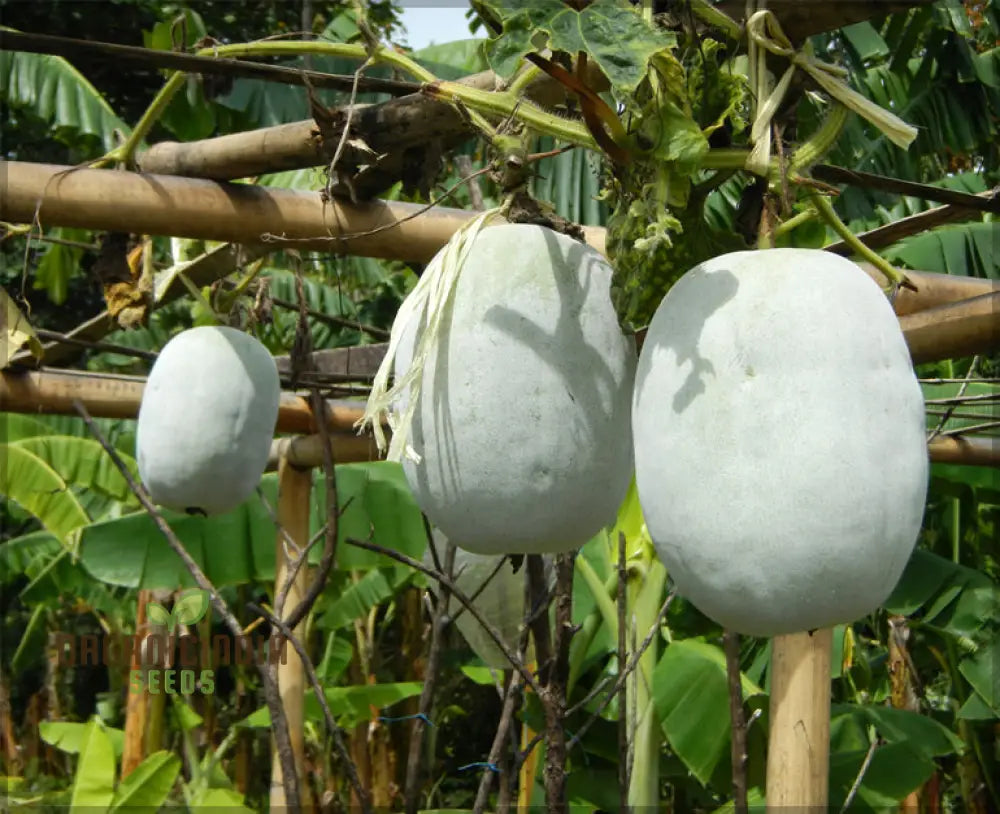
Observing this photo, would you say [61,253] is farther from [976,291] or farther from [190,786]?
[976,291]

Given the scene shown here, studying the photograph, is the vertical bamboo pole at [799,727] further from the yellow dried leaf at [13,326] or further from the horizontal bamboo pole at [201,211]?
the yellow dried leaf at [13,326]

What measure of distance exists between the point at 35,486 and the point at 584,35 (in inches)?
182

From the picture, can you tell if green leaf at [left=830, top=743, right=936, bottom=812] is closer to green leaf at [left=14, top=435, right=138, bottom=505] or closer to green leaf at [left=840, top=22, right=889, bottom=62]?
green leaf at [left=840, top=22, right=889, bottom=62]

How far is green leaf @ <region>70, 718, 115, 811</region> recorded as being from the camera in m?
4.17

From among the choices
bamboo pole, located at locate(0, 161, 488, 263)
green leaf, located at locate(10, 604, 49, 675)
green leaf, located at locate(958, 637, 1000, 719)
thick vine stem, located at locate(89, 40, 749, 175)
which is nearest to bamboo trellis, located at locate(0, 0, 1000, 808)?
bamboo pole, located at locate(0, 161, 488, 263)

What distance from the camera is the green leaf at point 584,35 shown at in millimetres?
729

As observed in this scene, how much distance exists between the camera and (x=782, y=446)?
0.68 meters

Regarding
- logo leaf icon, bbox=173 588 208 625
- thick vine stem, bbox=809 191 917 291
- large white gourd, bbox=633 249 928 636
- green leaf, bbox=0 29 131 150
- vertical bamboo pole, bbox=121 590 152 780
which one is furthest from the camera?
green leaf, bbox=0 29 131 150

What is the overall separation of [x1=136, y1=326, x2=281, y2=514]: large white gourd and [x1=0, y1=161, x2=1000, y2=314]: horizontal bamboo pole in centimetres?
35

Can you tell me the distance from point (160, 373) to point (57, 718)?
260 inches

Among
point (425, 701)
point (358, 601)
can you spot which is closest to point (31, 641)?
point (358, 601)

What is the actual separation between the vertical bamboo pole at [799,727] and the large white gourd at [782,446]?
164 cm

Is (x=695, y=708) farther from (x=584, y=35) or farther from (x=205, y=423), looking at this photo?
(x=584, y=35)

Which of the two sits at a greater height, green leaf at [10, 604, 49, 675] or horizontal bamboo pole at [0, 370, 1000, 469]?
horizontal bamboo pole at [0, 370, 1000, 469]
